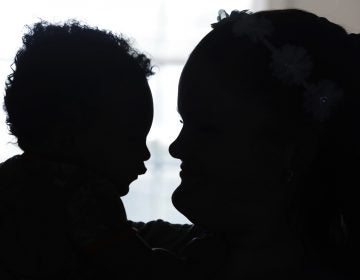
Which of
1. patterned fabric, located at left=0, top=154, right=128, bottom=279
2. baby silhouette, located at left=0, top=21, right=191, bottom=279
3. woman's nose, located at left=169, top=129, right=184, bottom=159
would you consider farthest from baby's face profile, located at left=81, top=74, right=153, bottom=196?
woman's nose, located at left=169, top=129, right=184, bottom=159

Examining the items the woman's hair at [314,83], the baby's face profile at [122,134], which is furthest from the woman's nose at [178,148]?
the baby's face profile at [122,134]

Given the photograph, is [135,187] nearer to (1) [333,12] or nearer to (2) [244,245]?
(1) [333,12]

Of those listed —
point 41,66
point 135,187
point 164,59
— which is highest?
point 164,59

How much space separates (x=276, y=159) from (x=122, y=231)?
28 centimetres

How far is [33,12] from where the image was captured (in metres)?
2.66

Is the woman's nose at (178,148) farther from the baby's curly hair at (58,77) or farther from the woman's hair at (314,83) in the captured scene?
the baby's curly hair at (58,77)

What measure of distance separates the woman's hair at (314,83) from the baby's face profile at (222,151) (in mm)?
22

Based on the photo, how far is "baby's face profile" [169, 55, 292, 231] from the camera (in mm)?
896

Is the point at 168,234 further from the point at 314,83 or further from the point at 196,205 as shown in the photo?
the point at 314,83

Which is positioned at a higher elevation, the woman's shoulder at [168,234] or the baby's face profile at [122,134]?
the baby's face profile at [122,134]

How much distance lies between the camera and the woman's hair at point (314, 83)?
90 cm

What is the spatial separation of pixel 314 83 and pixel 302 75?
0.02m

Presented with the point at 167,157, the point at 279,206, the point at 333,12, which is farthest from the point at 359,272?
the point at 333,12

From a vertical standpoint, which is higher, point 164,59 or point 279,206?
point 164,59
